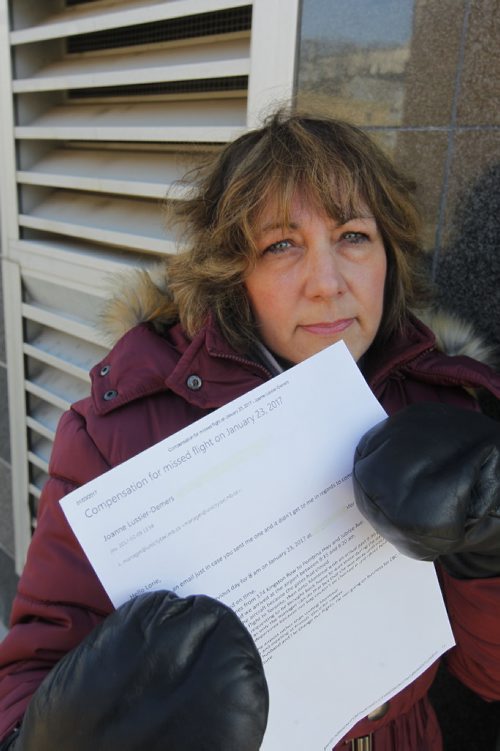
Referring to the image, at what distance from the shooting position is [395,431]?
3.38 ft

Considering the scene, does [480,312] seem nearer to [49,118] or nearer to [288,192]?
[288,192]

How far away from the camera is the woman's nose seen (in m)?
1.25

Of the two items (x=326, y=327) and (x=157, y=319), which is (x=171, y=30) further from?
(x=326, y=327)

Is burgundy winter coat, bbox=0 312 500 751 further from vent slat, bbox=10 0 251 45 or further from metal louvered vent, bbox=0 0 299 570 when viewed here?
vent slat, bbox=10 0 251 45

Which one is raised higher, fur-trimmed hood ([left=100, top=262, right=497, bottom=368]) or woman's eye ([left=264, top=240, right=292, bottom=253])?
woman's eye ([left=264, top=240, right=292, bottom=253])

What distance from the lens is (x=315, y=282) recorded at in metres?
1.26

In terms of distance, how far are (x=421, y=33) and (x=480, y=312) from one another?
78 cm

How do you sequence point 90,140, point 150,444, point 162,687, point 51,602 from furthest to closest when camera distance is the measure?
point 90,140 → point 150,444 → point 51,602 → point 162,687

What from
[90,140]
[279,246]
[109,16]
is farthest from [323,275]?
[90,140]

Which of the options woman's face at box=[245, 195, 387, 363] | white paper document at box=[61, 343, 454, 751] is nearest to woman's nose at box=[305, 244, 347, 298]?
woman's face at box=[245, 195, 387, 363]

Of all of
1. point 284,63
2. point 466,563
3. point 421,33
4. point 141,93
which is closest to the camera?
point 466,563

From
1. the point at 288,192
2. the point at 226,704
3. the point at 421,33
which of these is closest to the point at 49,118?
the point at 421,33

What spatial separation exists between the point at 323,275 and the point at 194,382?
330 mm

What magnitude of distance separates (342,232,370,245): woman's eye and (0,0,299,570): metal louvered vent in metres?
0.82
